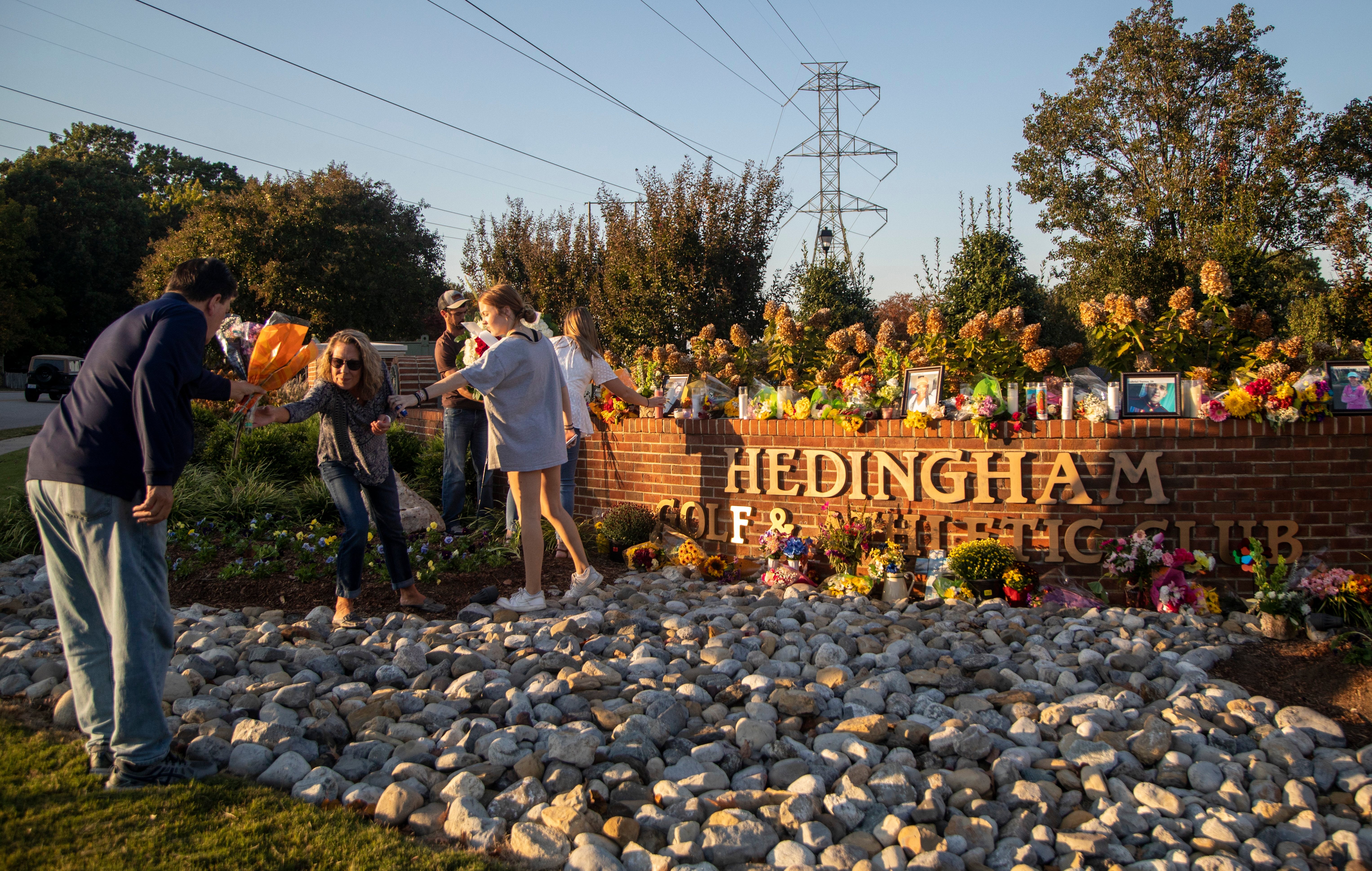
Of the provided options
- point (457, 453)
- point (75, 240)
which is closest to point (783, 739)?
point (457, 453)

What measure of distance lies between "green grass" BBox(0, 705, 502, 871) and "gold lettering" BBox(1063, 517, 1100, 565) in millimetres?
3599

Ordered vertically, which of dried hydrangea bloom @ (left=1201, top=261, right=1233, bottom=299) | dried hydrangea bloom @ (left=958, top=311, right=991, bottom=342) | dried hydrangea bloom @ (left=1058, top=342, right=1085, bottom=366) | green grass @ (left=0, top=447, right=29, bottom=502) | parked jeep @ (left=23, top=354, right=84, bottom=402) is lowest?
green grass @ (left=0, top=447, right=29, bottom=502)

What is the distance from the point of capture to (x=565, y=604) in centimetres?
465

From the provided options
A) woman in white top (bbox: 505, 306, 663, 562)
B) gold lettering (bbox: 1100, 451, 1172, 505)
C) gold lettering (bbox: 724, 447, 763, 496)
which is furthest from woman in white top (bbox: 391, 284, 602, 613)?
gold lettering (bbox: 1100, 451, 1172, 505)

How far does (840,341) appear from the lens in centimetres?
599

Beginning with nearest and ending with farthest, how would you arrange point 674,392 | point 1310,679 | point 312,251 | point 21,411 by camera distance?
point 1310,679, point 674,392, point 21,411, point 312,251

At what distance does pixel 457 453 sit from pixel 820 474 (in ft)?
8.46

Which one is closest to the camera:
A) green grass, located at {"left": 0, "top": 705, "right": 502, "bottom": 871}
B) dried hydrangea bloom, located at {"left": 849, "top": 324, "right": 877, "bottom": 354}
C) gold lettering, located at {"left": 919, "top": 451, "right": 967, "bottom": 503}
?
green grass, located at {"left": 0, "top": 705, "right": 502, "bottom": 871}

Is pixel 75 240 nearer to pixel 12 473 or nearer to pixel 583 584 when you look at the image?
pixel 12 473

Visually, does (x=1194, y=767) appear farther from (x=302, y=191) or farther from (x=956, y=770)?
(x=302, y=191)

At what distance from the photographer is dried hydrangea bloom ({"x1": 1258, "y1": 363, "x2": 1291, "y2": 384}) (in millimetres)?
4387

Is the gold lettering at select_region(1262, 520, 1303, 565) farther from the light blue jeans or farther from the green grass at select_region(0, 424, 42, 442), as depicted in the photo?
the green grass at select_region(0, 424, 42, 442)

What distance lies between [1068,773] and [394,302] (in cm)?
3007

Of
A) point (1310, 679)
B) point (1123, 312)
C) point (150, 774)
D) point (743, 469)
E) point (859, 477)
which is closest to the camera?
point (150, 774)
